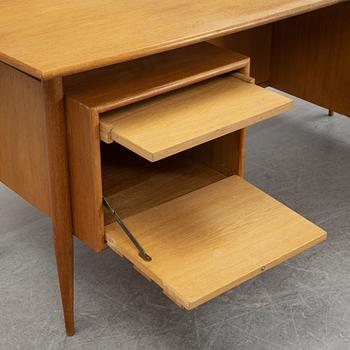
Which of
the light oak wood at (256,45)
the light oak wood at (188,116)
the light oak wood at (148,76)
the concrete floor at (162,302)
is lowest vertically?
the concrete floor at (162,302)

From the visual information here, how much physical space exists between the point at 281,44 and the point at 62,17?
0.96 metres

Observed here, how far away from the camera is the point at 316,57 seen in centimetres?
234

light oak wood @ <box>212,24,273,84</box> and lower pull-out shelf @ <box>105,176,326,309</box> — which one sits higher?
light oak wood @ <box>212,24,273,84</box>

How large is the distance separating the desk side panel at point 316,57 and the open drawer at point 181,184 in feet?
2.12

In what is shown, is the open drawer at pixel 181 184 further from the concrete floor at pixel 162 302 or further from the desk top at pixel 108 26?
the concrete floor at pixel 162 302

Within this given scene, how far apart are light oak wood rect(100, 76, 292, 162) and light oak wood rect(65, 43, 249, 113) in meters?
0.03

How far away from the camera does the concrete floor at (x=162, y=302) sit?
5.72 ft

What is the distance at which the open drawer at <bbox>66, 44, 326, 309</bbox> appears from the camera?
4.69ft

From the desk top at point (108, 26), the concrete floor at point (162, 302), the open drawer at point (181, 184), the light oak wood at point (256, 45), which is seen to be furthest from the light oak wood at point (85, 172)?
the light oak wood at point (256, 45)

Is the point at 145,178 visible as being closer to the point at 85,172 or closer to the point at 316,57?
the point at 85,172

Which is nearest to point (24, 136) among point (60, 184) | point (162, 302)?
point (60, 184)

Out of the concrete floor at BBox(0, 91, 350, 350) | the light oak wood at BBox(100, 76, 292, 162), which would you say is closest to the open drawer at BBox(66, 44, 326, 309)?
the light oak wood at BBox(100, 76, 292, 162)

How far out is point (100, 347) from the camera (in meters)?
1.72

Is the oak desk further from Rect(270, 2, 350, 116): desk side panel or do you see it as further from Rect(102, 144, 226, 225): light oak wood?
Rect(270, 2, 350, 116): desk side panel
